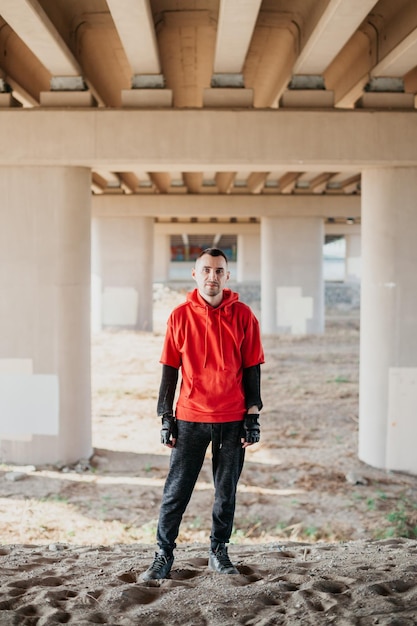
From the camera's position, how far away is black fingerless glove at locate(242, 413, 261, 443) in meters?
4.52

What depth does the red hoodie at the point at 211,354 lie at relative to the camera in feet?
14.8

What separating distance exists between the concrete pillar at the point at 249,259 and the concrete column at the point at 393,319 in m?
31.2

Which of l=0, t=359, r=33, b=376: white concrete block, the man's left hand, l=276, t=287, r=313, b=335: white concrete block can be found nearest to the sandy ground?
the man's left hand

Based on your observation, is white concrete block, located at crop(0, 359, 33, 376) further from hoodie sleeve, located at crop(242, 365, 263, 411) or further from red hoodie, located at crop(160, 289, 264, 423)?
hoodie sleeve, located at crop(242, 365, 263, 411)

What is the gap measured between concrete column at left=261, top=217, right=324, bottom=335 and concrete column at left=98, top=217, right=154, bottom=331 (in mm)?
4529

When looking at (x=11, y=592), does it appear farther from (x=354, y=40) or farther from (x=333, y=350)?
(x=333, y=350)

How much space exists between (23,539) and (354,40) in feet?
25.9

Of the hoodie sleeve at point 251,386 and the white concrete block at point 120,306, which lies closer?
the hoodie sleeve at point 251,386

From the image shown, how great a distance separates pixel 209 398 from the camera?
4504mm

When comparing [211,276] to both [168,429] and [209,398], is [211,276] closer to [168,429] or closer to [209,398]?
[209,398]

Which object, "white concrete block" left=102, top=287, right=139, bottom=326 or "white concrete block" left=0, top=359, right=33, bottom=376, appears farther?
"white concrete block" left=102, top=287, right=139, bottom=326

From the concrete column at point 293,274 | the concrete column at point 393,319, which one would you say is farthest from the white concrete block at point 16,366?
the concrete column at point 293,274

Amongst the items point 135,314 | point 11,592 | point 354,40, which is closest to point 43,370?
point 11,592

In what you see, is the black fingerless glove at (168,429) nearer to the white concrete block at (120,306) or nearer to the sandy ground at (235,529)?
the sandy ground at (235,529)
